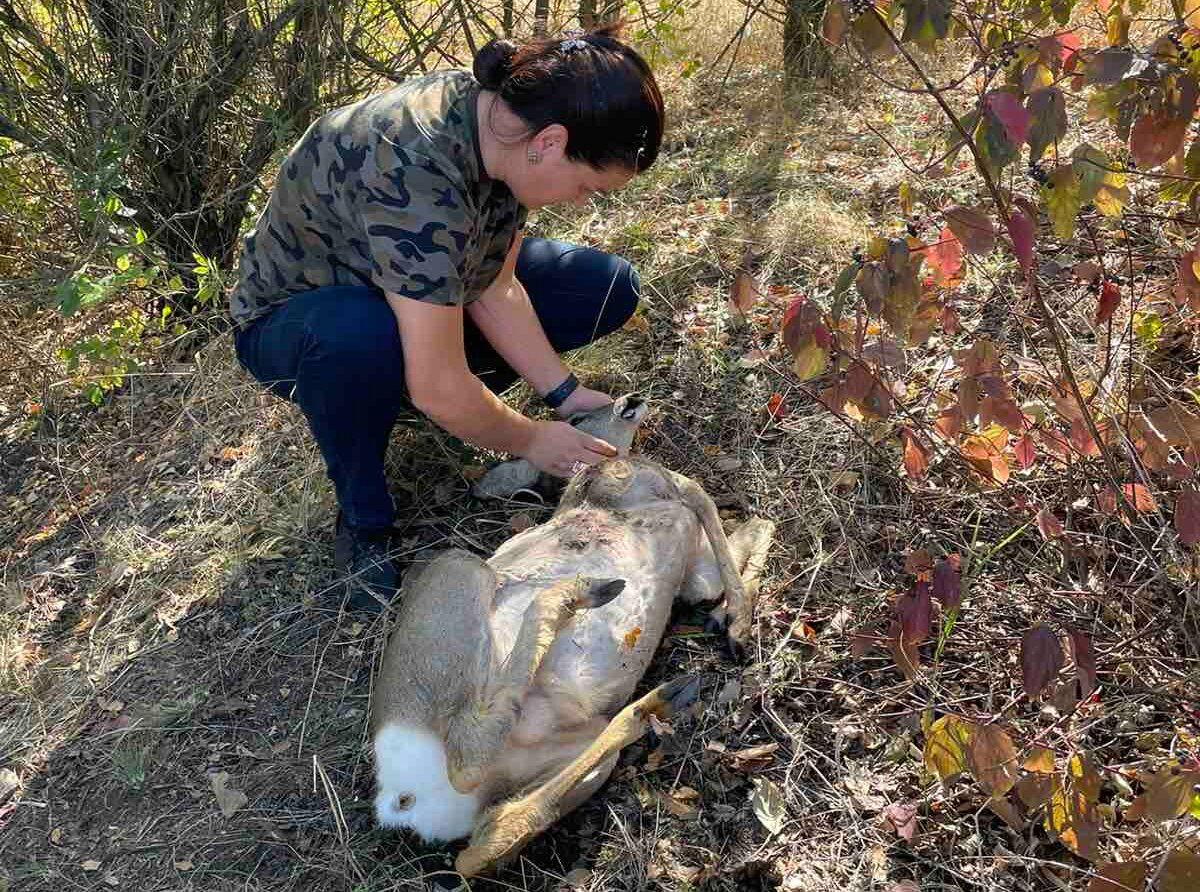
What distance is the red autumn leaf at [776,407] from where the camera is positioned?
4047 millimetres

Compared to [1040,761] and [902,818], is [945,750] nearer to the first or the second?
[1040,761]

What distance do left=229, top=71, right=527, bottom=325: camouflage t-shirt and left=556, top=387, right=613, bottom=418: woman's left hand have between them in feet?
2.08

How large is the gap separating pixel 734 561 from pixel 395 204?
1546 mm

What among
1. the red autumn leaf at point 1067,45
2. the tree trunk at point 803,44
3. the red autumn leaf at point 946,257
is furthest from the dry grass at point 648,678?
the tree trunk at point 803,44

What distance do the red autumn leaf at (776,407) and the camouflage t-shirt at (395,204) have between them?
3.84 ft

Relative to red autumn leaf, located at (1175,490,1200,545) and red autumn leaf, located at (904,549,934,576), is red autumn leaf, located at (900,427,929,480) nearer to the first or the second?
red autumn leaf, located at (904,549,934,576)

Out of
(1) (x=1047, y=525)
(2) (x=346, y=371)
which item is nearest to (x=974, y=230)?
(1) (x=1047, y=525)

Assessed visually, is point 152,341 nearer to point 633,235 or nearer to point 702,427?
point 633,235

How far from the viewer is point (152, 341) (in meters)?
5.33

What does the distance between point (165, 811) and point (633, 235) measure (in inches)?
133

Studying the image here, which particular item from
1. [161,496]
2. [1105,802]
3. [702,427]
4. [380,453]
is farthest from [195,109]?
[1105,802]

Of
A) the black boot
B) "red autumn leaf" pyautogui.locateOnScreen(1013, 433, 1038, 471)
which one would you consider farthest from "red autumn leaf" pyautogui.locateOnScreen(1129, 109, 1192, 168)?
the black boot

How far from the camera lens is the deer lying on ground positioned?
2.78 metres

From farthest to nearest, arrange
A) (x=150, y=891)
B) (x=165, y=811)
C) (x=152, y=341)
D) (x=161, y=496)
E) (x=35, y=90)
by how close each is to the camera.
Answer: (x=152, y=341) → (x=35, y=90) → (x=161, y=496) → (x=165, y=811) → (x=150, y=891)
